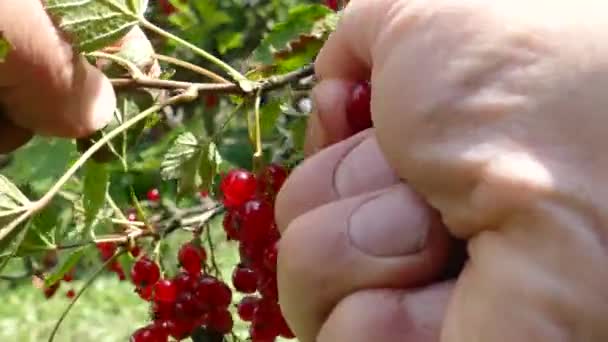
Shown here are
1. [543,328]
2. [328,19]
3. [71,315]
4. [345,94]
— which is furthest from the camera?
[71,315]

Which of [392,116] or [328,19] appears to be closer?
[392,116]

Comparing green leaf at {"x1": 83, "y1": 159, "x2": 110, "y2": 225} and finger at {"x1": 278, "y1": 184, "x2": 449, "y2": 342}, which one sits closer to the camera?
finger at {"x1": 278, "y1": 184, "x2": 449, "y2": 342}

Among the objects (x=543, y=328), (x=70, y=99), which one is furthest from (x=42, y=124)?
(x=543, y=328)

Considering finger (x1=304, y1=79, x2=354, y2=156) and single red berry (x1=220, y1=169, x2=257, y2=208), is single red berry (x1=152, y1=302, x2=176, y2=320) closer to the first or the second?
single red berry (x1=220, y1=169, x2=257, y2=208)

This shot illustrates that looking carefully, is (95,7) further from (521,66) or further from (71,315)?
(71,315)

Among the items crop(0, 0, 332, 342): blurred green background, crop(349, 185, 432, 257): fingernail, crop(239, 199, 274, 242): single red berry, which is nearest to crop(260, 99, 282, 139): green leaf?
crop(0, 0, 332, 342): blurred green background

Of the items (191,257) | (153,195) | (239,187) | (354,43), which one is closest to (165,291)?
(191,257)
